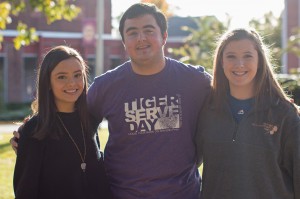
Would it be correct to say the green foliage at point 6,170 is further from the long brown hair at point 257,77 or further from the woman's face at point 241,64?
the woman's face at point 241,64

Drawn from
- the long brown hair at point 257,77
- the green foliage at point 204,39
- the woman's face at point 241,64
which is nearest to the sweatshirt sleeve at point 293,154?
the long brown hair at point 257,77

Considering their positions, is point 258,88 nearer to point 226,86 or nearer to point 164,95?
point 226,86

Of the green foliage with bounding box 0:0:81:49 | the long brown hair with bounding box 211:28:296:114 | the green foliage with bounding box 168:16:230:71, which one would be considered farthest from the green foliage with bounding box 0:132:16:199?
the green foliage with bounding box 168:16:230:71

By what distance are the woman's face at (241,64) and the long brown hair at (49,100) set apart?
101 cm

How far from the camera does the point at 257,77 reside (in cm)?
335

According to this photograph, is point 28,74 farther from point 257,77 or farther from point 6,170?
point 257,77

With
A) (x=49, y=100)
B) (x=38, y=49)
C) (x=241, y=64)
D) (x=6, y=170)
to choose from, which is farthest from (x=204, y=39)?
(x=49, y=100)

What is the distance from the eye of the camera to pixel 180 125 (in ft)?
11.2

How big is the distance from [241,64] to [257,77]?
17 centimetres

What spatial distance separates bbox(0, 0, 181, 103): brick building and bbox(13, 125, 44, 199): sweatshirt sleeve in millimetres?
24998

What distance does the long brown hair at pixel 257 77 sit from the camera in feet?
10.7

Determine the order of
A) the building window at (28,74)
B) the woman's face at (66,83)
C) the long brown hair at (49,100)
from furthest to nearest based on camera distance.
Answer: the building window at (28,74)
the woman's face at (66,83)
the long brown hair at (49,100)

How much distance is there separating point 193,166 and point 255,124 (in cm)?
59

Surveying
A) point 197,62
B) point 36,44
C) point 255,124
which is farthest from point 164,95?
point 36,44
